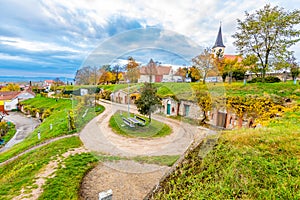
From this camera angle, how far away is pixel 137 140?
5609 millimetres

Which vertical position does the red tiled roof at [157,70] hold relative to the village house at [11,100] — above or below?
above

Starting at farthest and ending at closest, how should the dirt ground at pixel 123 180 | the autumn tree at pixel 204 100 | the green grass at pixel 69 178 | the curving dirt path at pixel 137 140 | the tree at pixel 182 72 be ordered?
the curving dirt path at pixel 137 140 → the dirt ground at pixel 123 180 → the green grass at pixel 69 178 → the autumn tree at pixel 204 100 → the tree at pixel 182 72

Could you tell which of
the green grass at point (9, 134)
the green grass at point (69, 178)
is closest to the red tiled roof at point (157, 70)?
the green grass at point (69, 178)

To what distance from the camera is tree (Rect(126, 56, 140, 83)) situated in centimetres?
336

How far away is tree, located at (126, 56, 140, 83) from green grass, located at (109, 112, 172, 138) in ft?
5.23

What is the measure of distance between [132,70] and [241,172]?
3179 millimetres

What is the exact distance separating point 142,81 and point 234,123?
7.25 metres

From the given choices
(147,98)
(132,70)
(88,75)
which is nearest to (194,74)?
(132,70)

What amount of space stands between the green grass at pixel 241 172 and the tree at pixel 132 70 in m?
2.47

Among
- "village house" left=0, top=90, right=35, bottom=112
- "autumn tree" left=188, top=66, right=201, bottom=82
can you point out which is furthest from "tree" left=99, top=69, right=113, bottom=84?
"village house" left=0, top=90, right=35, bottom=112

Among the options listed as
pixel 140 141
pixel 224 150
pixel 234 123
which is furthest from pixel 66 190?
pixel 234 123

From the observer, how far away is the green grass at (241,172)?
2730 millimetres

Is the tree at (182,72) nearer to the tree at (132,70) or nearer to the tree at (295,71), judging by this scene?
the tree at (132,70)

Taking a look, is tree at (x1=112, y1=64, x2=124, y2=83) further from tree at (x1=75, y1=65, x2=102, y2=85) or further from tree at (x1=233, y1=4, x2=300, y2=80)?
tree at (x1=233, y1=4, x2=300, y2=80)
